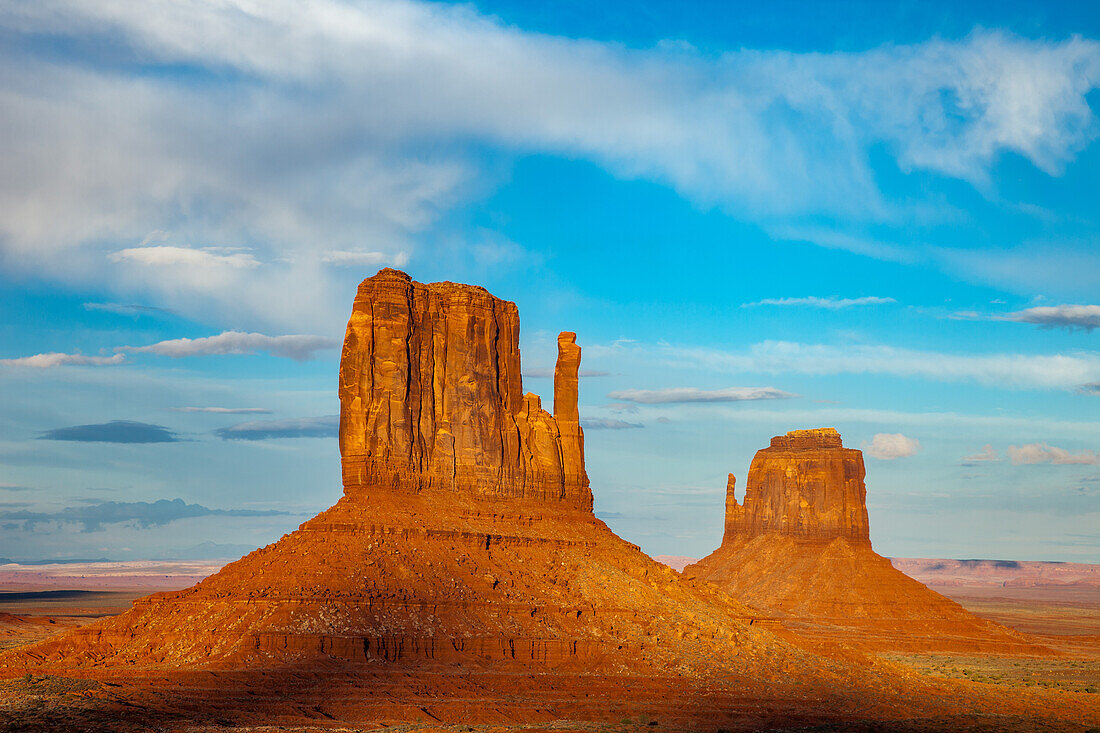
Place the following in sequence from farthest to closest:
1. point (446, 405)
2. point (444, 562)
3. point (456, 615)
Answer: point (446, 405) < point (444, 562) < point (456, 615)

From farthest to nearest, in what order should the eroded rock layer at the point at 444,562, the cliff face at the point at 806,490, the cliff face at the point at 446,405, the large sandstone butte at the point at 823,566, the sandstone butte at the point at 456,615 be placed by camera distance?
the cliff face at the point at 806,490, the large sandstone butte at the point at 823,566, the cliff face at the point at 446,405, the eroded rock layer at the point at 444,562, the sandstone butte at the point at 456,615

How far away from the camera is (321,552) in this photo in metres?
72.1

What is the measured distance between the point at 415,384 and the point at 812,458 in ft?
320

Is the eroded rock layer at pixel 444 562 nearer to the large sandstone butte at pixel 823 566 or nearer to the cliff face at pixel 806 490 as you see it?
the large sandstone butte at pixel 823 566

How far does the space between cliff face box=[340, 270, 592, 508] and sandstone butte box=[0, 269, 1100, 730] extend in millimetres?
144

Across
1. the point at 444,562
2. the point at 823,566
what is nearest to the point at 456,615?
the point at 444,562

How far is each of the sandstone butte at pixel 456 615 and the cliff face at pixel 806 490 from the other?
78854 mm

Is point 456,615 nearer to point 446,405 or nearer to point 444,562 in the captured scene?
point 444,562

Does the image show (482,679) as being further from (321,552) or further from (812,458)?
(812,458)

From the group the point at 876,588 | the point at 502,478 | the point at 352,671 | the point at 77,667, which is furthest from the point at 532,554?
the point at 876,588

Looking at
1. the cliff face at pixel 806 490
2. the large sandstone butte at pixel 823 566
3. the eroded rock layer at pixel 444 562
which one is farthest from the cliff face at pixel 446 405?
the cliff face at pixel 806 490

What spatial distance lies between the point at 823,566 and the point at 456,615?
94.7 meters

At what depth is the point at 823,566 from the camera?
157 m

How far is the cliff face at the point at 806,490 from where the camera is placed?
538ft
